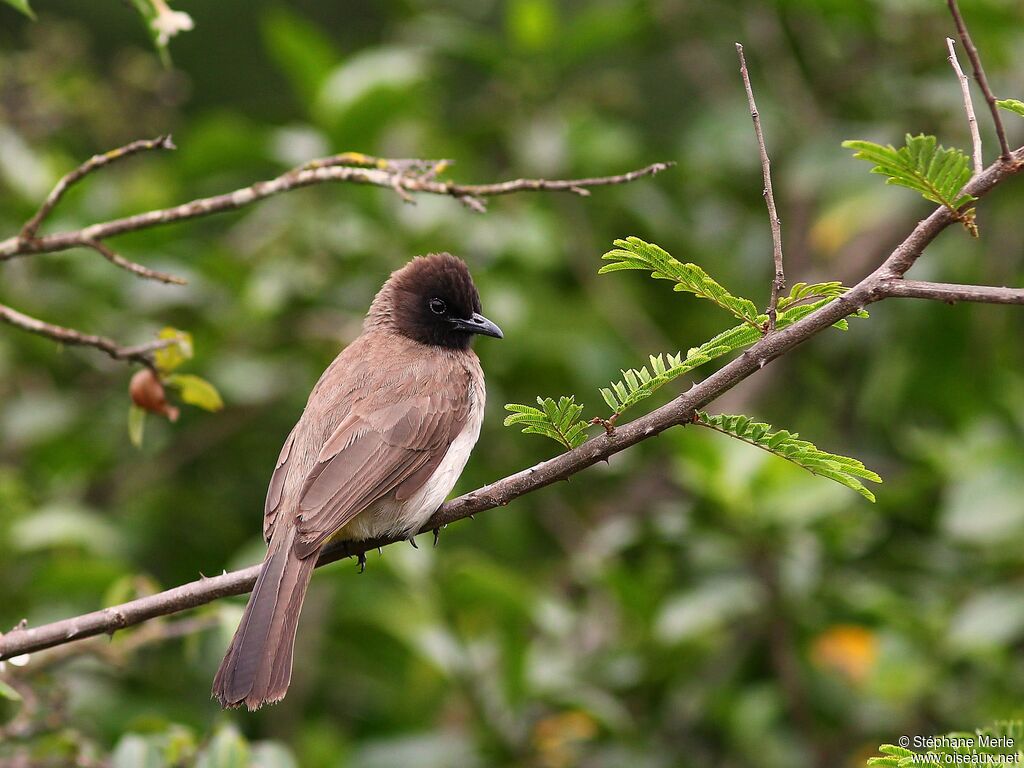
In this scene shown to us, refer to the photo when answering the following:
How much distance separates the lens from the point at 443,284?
434cm

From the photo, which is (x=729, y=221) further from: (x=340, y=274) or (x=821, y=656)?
(x=821, y=656)

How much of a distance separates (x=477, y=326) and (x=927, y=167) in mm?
2336

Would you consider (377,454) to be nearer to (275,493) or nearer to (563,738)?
(275,493)

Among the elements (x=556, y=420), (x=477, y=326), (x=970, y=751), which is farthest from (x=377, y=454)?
(x=970, y=751)

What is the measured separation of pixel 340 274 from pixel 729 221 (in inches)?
81.9

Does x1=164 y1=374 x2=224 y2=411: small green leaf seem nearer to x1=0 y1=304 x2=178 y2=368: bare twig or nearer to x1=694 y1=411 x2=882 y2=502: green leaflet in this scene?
x1=0 y1=304 x2=178 y2=368: bare twig

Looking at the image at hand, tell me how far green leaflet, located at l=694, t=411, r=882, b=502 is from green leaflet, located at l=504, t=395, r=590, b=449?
252mm

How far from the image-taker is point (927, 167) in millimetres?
2131

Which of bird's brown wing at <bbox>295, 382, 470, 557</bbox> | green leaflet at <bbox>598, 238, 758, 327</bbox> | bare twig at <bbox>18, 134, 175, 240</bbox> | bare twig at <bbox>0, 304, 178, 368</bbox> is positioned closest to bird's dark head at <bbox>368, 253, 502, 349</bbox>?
bird's brown wing at <bbox>295, 382, 470, 557</bbox>

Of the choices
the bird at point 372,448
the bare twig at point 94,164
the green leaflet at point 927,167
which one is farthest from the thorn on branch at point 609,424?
the bare twig at point 94,164

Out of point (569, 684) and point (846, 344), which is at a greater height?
point (846, 344)

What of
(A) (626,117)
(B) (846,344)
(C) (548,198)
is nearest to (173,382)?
(C) (548,198)

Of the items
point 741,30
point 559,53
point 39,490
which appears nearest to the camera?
point 39,490

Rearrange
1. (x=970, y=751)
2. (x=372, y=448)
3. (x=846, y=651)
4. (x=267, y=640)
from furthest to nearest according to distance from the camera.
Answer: (x=846, y=651), (x=372, y=448), (x=267, y=640), (x=970, y=751)
